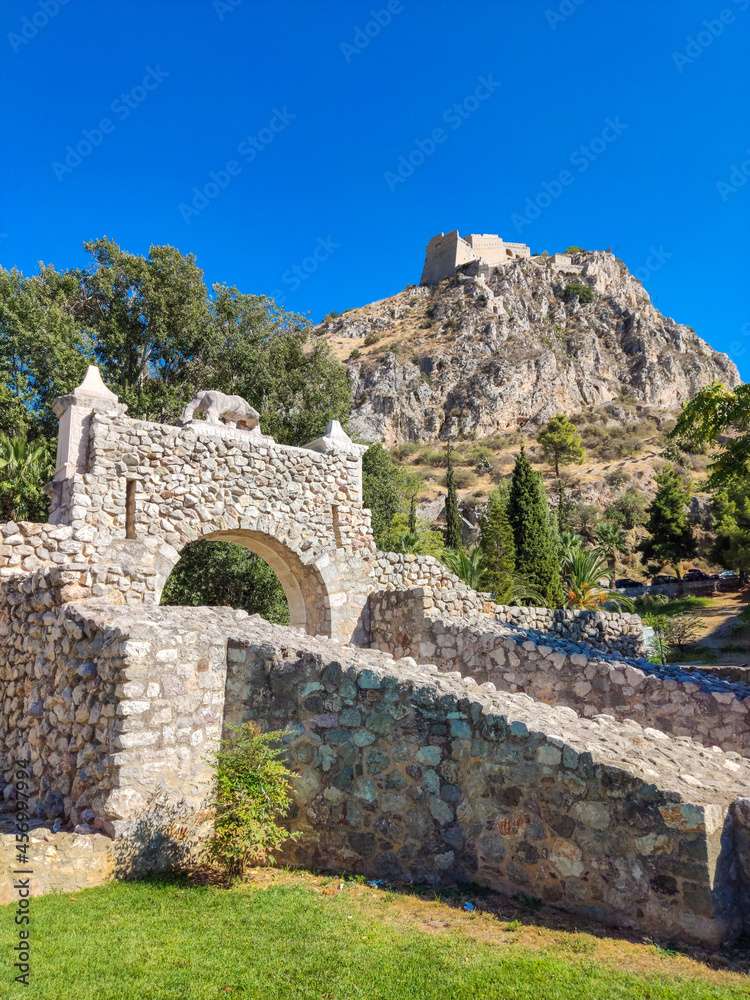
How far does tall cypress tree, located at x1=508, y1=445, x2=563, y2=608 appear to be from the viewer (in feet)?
81.2

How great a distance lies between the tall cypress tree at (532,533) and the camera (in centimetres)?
2475

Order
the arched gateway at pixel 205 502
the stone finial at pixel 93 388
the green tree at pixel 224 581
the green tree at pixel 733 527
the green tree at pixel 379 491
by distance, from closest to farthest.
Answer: the arched gateway at pixel 205 502, the stone finial at pixel 93 388, the green tree at pixel 224 581, the green tree at pixel 379 491, the green tree at pixel 733 527

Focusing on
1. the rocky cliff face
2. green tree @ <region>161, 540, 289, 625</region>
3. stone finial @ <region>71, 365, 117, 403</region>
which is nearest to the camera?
stone finial @ <region>71, 365, 117, 403</region>

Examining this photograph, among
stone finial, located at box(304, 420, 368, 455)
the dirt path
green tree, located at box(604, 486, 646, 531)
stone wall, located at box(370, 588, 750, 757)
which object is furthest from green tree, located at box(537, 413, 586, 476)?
stone wall, located at box(370, 588, 750, 757)

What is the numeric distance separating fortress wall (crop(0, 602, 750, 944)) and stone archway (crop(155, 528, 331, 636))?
4.14 m

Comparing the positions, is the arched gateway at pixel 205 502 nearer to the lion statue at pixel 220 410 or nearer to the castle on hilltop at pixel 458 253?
the lion statue at pixel 220 410

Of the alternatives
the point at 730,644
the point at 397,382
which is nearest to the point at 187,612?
the point at 730,644

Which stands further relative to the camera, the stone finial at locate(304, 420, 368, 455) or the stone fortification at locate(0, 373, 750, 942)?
the stone finial at locate(304, 420, 368, 455)

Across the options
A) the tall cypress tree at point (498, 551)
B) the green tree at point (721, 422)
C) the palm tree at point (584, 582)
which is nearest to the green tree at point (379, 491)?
the tall cypress tree at point (498, 551)

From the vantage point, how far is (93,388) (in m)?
9.07

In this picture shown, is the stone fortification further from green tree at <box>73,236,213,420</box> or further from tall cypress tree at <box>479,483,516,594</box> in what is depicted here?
tall cypress tree at <box>479,483,516,594</box>

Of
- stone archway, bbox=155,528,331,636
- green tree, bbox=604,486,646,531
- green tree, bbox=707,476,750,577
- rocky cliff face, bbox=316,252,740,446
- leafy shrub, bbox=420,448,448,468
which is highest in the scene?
rocky cliff face, bbox=316,252,740,446

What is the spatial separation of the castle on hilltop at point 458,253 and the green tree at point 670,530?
53494 mm

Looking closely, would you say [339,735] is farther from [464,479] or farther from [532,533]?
[464,479]
